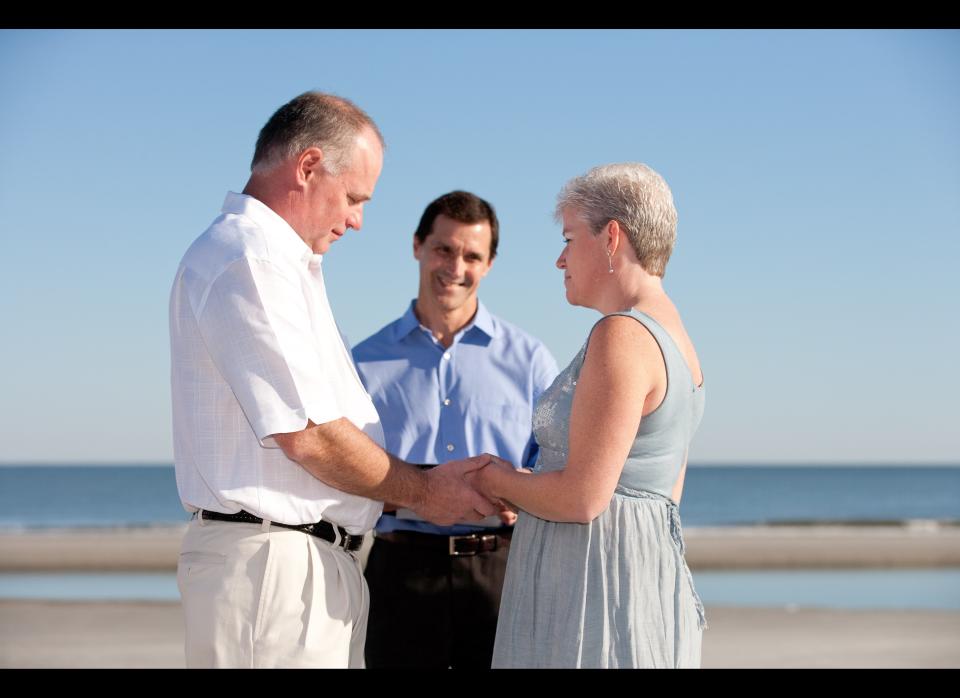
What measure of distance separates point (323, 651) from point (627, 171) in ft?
4.96

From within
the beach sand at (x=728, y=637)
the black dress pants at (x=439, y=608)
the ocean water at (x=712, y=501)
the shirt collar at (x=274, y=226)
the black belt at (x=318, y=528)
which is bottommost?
the ocean water at (x=712, y=501)

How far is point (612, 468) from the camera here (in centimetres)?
242

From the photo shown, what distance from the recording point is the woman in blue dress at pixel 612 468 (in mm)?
2426

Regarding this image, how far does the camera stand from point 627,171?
8.73ft

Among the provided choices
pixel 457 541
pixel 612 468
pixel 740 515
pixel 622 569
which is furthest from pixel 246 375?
pixel 740 515

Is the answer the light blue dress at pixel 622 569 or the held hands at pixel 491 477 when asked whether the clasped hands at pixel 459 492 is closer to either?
the held hands at pixel 491 477

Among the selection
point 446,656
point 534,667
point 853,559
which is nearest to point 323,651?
point 534,667

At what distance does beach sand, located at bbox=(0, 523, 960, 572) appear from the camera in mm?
14820

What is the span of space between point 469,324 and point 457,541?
0.89m

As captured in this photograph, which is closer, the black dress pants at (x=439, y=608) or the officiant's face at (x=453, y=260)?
the black dress pants at (x=439, y=608)

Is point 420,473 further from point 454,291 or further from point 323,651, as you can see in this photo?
point 454,291

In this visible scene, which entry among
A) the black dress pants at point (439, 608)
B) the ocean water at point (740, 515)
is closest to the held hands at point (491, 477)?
the black dress pants at point (439, 608)

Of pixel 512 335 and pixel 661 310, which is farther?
pixel 512 335

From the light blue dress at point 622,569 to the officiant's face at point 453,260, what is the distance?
1.33 m
